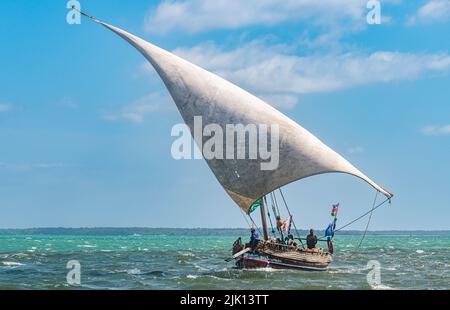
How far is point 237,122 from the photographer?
93.9 ft

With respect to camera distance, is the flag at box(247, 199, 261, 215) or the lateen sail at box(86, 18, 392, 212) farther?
the flag at box(247, 199, 261, 215)

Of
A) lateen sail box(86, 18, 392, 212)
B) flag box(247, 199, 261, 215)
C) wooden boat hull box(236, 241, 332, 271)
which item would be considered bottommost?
wooden boat hull box(236, 241, 332, 271)

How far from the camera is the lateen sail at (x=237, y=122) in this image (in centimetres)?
2859

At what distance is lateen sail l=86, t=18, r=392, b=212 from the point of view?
28.6 meters

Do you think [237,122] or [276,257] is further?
[276,257]

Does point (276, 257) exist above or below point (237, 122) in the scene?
below

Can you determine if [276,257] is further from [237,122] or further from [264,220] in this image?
[237,122]

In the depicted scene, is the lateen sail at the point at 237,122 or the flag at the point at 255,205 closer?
the lateen sail at the point at 237,122

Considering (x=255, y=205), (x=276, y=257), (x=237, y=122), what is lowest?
(x=276, y=257)

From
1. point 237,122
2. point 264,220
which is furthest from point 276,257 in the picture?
point 237,122

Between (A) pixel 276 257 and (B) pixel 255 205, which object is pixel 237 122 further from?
(A) pixel 276 257
